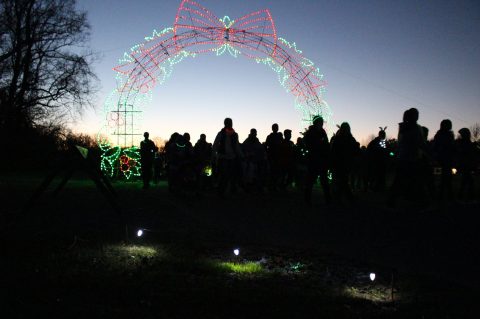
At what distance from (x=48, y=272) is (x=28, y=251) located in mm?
1266

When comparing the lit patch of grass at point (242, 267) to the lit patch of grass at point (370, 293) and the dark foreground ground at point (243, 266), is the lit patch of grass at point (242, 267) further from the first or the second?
the lit patch of grass at point (370, 293)

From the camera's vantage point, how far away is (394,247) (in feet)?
21.8

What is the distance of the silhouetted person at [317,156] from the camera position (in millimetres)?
12133

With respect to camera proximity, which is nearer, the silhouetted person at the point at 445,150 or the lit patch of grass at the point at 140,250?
the lit patch of grass at the point at 140,250

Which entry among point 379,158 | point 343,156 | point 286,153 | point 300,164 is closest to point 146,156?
point 286,153

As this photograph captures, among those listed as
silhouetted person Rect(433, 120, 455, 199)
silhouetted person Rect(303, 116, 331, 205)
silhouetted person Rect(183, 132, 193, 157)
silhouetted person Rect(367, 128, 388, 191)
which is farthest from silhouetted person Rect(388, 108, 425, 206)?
silhouetted person Rect(183, 132, 193, 157)

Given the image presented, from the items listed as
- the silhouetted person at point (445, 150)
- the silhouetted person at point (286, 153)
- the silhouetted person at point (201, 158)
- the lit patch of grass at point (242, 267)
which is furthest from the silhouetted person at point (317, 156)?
the lit patch of grass at point (242, 267)

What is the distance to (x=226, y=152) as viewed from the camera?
14758mm

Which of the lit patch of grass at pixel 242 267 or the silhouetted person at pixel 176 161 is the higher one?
the silhouetted person at pixel 176 161

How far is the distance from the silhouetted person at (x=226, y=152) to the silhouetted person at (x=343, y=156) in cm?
298

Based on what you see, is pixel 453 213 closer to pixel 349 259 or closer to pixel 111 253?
pixel 349 259

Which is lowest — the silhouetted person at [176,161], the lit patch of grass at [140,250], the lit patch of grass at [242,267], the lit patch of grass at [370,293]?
the lit patch of grass at [370,293]

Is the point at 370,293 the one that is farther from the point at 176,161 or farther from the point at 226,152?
the point at 176,161

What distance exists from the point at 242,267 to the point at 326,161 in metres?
7.15
